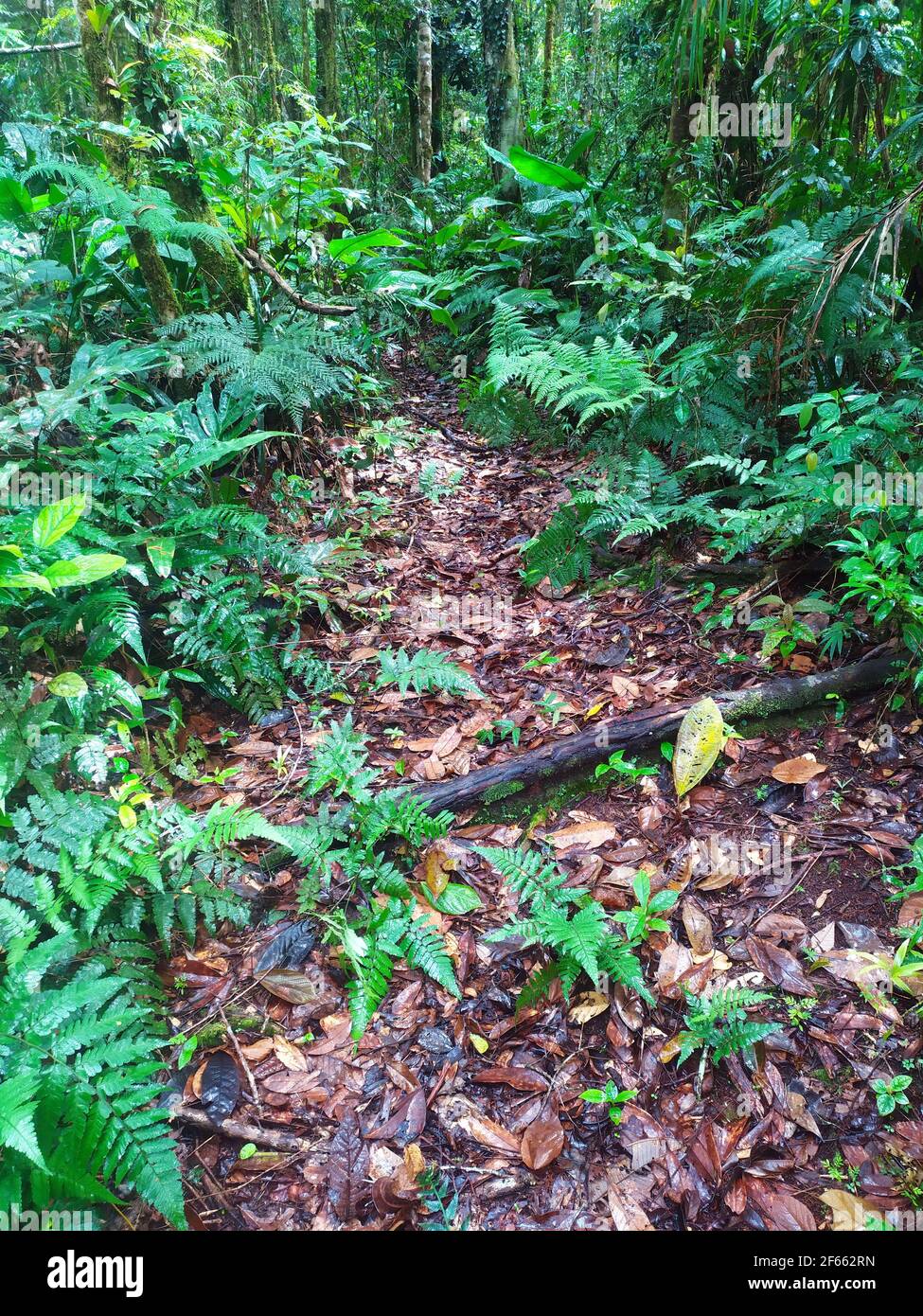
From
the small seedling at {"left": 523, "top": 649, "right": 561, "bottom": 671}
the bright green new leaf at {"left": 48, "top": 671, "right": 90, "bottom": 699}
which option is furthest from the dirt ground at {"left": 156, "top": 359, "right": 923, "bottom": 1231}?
the bright green new leaf at {"left": 48, "top": 671, "right": 90, "bottom": 699}

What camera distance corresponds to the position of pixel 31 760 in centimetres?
229

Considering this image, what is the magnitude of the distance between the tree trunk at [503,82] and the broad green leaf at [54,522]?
6.59m

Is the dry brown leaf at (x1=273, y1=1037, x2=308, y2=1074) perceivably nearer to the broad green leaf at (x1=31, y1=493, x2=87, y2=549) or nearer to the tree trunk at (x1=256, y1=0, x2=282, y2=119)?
the broad green leaf at (x1=31, y1=493, x2=87, y2=549)

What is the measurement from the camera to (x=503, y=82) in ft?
24.3

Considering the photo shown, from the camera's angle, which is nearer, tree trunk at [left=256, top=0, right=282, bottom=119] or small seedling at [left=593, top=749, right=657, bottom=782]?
small seedling at [left=593, top=749, right=657, bottom=782]

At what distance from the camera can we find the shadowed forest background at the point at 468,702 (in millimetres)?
1823

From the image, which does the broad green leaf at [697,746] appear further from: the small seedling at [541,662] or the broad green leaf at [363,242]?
the broad green leaf at [363,242]

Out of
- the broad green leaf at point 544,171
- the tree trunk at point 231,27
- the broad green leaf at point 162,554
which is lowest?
the broad green leaf at point 162,554

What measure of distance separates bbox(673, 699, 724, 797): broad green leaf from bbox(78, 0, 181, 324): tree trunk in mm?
3323

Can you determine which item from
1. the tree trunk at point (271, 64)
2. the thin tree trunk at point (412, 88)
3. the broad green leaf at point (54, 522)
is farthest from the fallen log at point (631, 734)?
the thin tree trunk at point (412, 88)

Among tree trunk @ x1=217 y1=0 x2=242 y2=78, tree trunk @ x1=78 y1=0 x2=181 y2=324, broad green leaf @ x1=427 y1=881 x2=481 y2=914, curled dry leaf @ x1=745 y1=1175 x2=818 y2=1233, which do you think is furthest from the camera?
tree trunk @ x1=217 y1=0 x2=242 y2=78

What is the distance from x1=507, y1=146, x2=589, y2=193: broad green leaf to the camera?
6070 mm

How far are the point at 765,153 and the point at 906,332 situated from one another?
Result: 9.24 feet
